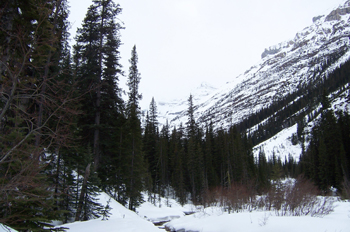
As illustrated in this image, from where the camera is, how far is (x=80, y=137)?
699 cm

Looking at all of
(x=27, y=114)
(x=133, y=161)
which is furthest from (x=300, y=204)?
(x=133, y=161)

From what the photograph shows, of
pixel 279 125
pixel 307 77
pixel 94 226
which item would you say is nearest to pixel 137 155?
pixel 94 226

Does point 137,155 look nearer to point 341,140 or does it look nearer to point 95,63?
point 95,63

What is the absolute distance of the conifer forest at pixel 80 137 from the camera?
4027mm

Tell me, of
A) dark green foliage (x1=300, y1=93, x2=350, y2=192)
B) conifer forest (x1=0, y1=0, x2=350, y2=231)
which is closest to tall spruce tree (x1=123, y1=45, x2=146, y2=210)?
conifer forest (x1=0, y1=0, x2=350, y2=231)

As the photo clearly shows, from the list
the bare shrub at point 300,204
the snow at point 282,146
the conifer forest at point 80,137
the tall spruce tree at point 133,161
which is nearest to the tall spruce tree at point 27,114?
the conifer forest at point 80,137

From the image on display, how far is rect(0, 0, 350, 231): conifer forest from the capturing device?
4.03 meters

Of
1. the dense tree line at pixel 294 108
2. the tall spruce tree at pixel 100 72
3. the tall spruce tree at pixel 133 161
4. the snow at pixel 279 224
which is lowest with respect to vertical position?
the snow at pixel 279 224

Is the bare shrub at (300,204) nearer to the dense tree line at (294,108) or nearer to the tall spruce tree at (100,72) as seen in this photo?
the tall spruce tree at (100,72)

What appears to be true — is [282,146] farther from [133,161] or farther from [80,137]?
[80,137]

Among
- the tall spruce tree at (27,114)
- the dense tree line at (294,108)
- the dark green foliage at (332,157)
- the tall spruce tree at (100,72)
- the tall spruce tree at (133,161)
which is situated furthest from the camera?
the dense tree line at (294,108)

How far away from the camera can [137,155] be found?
69.3 ft

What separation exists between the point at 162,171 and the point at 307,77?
203 metres

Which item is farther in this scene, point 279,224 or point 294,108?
point 294,108
